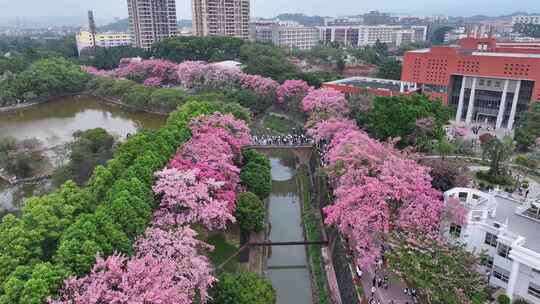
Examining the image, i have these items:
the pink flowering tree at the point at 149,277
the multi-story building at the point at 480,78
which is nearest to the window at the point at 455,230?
the pink flowering tree at the point at 149,277

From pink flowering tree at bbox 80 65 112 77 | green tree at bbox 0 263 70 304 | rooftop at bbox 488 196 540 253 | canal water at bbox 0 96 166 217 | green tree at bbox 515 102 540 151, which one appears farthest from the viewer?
pink flowering tree at bbox 80 65 112 77

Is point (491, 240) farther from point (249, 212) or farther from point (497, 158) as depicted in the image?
point (249, 212)

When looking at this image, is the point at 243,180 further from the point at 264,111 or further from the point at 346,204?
the point at 264,111

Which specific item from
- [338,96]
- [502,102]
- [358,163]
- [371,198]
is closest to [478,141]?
[502,102]

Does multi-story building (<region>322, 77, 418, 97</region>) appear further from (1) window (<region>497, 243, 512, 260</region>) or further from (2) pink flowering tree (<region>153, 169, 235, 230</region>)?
(1) window (<region>497, 243, 512, 260</region>)

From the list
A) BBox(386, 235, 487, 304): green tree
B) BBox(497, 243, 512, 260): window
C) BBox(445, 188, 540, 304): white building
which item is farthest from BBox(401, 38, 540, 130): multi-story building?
BBox(386, 235, 487, 304): green tree

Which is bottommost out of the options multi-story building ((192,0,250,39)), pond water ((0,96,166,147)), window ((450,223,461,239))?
pond water ((0,96,166,147))

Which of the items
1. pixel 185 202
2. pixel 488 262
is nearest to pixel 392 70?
pixel 488 262
